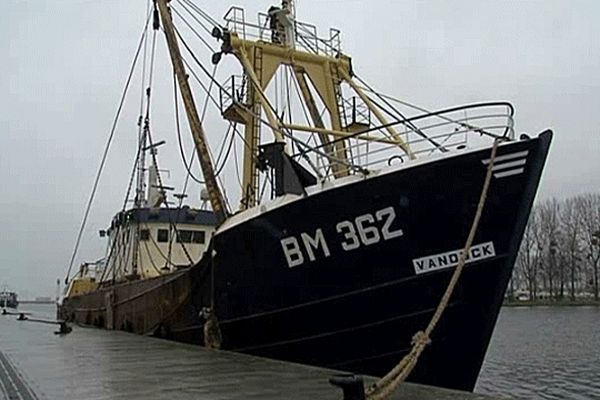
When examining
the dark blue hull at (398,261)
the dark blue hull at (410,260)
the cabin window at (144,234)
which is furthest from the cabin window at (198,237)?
the dark blue hull at (410,260)

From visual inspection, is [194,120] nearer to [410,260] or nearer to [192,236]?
[192,236]

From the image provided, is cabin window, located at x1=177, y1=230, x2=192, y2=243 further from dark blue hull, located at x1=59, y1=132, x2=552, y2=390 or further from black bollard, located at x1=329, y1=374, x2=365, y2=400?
black bollard, located at x1=329, y1=374, x2=365, y2=400

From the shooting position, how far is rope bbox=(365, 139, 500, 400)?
6805 mm

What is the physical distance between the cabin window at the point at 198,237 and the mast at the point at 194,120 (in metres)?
6.01

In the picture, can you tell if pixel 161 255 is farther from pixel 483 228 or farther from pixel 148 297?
pixel 483 228

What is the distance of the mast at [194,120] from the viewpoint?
14656mm

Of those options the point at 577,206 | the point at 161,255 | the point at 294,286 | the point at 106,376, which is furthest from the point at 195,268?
the point at 577,206

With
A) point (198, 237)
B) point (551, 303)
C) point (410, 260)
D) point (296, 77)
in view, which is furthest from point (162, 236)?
point (551, 303)

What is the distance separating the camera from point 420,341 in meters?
7.82

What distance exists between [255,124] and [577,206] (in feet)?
190

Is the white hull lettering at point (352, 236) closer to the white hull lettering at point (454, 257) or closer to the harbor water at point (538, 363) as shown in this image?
the white hull lettering at point (454, 257)

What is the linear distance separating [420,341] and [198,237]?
14.1 metres

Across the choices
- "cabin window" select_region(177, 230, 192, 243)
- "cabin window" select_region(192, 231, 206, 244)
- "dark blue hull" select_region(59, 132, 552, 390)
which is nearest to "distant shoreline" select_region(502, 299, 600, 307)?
"cabin window" select_region(192, 231, 206, 244)

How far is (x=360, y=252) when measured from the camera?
9.88 m
